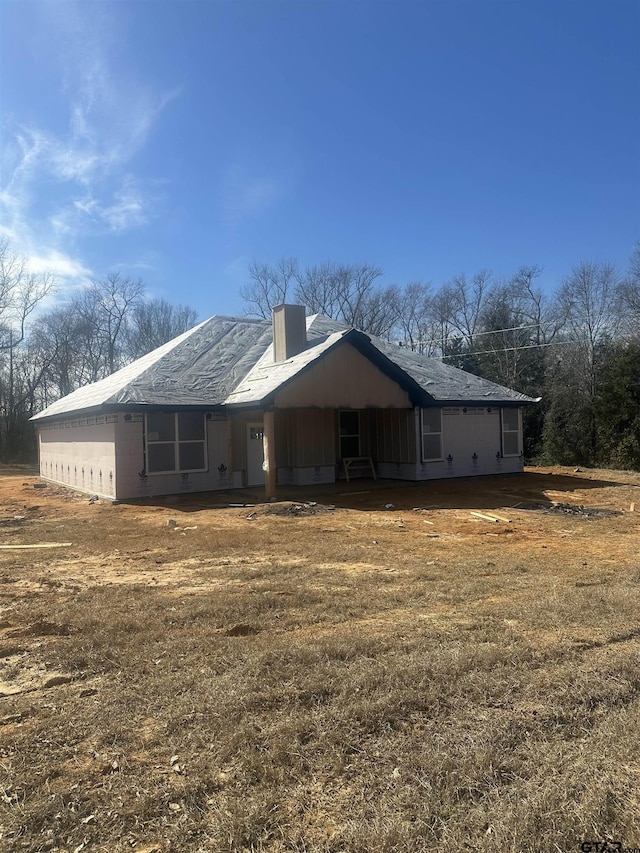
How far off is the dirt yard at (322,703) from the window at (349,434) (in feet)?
39.8

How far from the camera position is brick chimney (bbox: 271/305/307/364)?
1773cm

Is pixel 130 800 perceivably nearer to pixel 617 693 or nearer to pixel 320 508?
pixel 617 693

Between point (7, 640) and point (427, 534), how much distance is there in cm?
732

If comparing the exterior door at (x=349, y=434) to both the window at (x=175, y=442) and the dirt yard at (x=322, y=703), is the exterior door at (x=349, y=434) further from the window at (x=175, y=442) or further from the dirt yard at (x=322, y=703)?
the dirt yard at (x=322, y=703)

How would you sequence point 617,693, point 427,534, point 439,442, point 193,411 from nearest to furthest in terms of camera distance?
point 617,693
point 427,534
point 193,411
point 439,442

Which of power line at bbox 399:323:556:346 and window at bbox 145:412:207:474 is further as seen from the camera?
power line at bbox 399:323:556:346

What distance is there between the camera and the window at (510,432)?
2152 cm

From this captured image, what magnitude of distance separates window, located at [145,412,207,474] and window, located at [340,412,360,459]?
217 inches

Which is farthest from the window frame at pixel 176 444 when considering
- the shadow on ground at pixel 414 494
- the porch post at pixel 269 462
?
the porch post at pixel 269 462

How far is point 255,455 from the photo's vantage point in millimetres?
18359

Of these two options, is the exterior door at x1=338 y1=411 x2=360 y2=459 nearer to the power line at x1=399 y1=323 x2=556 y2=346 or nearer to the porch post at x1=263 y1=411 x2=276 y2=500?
the porch post at x1=263 y1=411 x2=276 y2=500

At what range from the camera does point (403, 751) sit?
3.29 metres

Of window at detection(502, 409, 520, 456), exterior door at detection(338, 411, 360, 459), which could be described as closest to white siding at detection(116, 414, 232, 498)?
exterior door at detection(338, 411, 360, 459)

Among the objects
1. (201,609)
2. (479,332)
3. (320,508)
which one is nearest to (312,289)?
(479,332)
